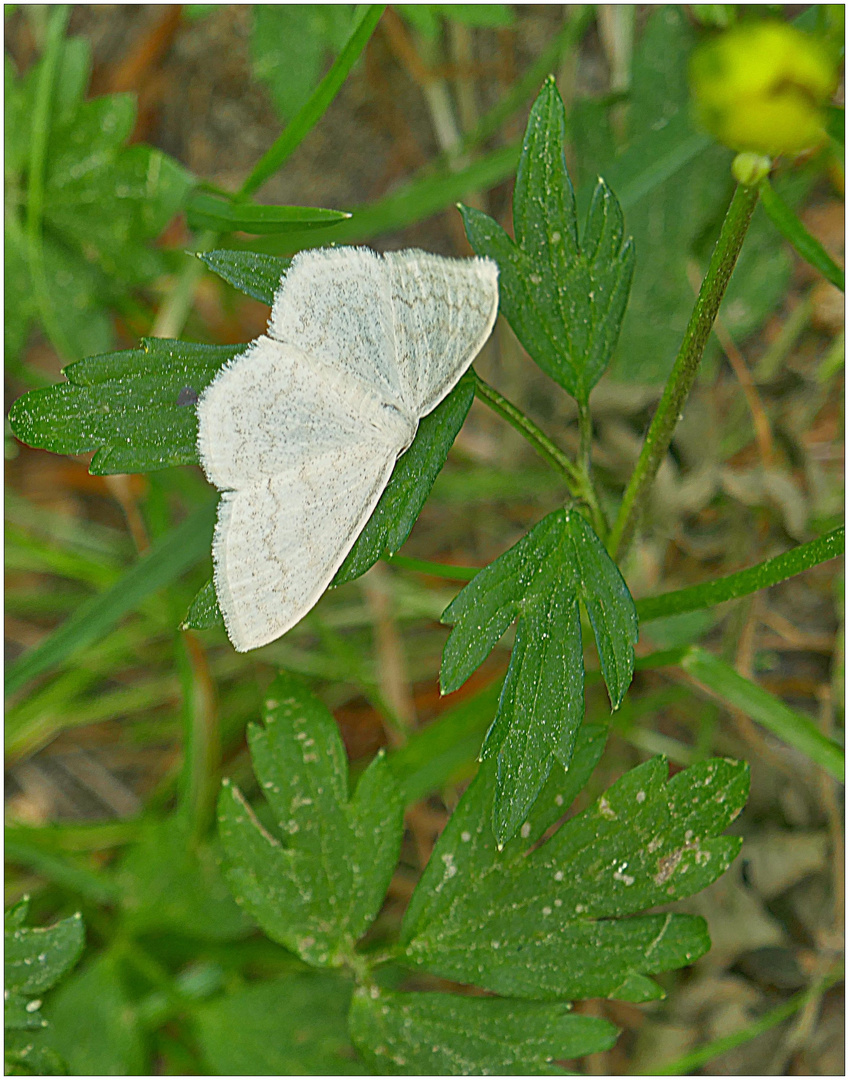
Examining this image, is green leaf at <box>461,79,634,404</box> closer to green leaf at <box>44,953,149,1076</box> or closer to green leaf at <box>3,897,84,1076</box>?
green leaf at <box>3,897,84,1076</box>

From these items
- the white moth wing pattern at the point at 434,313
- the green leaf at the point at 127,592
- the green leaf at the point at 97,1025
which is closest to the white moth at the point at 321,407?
the white moth wing pattern at the point at 434,313

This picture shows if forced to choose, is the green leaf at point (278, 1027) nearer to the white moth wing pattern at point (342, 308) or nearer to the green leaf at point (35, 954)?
the green leaf at point (35, 954)

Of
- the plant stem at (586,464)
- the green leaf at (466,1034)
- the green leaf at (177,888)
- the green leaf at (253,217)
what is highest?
the green leaf at (253,217)

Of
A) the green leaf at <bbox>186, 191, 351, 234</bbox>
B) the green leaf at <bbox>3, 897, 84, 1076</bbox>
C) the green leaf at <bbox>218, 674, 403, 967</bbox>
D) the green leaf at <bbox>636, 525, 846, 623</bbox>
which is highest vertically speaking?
the green leaf at <bbox>186, 191, 351, 234</bbox>

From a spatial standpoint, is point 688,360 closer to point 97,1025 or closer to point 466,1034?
point 466,1034

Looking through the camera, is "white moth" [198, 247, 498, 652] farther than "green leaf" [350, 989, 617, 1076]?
No

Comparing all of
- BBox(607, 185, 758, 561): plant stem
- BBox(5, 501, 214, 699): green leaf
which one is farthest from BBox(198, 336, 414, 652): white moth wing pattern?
BBox(5, 501, 214, 699): green leaf
